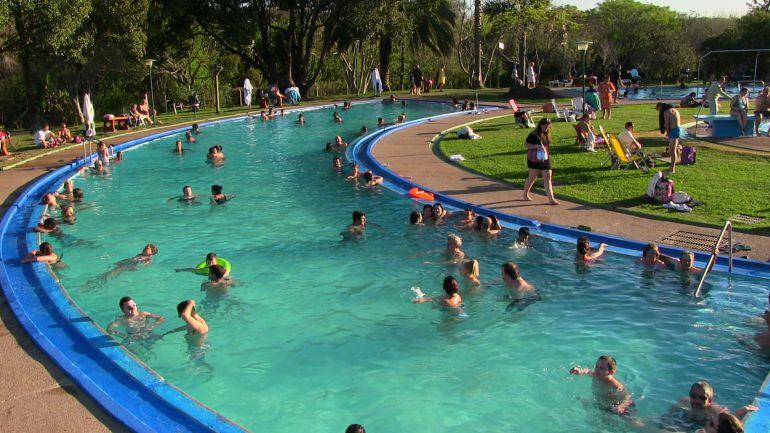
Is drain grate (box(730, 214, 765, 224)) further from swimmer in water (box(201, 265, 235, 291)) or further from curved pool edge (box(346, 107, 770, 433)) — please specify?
swimmer in water (box(201, 265, 235, 291))

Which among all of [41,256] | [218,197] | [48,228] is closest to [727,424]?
[41,256]

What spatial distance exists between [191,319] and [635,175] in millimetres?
10486

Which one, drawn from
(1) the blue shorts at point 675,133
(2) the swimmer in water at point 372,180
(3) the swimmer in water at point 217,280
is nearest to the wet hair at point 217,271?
(3) the swimmer in water at point 217,280

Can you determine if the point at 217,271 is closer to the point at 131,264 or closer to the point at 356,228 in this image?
the point at 131,264

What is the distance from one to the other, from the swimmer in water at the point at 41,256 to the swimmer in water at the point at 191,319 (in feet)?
11.8

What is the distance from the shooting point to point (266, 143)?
2450 centimetres

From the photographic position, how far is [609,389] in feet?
22.7

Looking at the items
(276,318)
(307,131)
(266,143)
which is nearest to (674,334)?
Result: (276,318)

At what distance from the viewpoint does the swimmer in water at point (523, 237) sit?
11.0 m

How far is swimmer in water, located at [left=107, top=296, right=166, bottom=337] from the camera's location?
28.7 ft

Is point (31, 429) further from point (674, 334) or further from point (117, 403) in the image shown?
point (674, 334)

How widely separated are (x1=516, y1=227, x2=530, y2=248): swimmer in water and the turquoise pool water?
20 centimetres

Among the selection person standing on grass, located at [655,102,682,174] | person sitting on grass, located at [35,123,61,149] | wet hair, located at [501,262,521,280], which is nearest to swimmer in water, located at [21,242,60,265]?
wet hair, located at [501,262,521,280]

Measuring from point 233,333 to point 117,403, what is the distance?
2.61 meters
